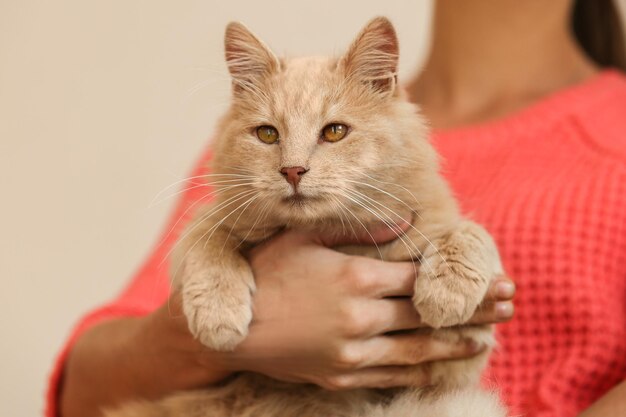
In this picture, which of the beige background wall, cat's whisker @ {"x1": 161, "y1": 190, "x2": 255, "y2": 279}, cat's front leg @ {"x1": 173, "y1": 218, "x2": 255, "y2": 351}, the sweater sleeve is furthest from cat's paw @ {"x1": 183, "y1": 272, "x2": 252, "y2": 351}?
the beige background wall

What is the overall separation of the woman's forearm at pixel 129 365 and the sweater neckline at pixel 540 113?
0.85m

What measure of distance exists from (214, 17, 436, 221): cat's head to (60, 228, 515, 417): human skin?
10 cm

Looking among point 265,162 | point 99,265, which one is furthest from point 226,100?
point 99,265

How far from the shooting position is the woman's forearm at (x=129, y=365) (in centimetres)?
117

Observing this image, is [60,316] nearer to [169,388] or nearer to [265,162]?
[169,388]

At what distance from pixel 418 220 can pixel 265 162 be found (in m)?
0.27

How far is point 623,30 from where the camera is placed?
6.49 ft

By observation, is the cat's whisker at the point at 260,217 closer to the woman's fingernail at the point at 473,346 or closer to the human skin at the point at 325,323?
the human skin at the point at 325,323

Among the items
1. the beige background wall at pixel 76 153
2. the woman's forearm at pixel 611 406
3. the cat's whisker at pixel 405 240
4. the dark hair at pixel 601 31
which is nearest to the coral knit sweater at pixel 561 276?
the woman's forearm at pixel 611 406

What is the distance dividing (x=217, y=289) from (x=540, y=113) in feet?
3.44

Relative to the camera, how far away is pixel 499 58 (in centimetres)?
188

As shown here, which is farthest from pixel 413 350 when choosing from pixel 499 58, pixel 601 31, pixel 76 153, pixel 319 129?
pixel 76 153

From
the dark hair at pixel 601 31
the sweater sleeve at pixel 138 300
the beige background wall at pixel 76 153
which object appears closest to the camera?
the sweater sleeve at pixel 138 300

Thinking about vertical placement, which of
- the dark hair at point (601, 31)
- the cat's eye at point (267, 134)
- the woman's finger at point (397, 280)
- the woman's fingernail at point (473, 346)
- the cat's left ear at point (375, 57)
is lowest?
the woman's fingernail at point (473, 346)
